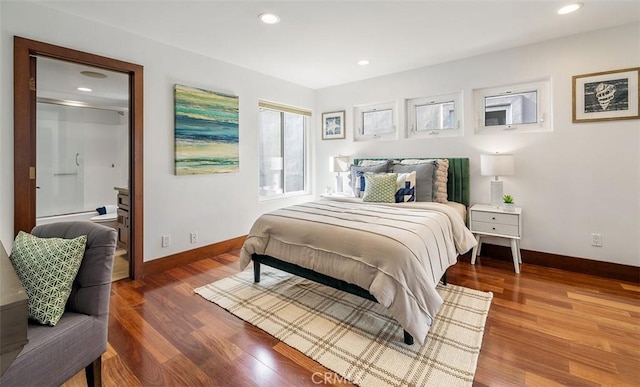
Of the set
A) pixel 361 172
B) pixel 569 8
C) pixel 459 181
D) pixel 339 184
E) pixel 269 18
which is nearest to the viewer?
pixel 569 8

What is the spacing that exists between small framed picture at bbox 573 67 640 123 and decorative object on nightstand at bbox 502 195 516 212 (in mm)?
1006

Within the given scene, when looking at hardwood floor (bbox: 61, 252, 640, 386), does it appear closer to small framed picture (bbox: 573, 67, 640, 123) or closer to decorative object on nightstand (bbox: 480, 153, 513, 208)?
decorative object on nightstand (bbox: 480, 153, 513, 208)

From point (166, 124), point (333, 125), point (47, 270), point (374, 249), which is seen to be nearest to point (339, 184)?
point (333, 125)

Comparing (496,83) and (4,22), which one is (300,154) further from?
(4,22)

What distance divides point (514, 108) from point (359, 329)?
10.2 ft

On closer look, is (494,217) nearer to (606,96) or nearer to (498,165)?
(498,165)

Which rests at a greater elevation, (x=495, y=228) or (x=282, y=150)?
(x=282, y=150)

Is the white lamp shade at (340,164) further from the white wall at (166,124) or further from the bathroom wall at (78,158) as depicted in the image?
the bathroom wall at (78,158)

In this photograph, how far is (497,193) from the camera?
126 inches

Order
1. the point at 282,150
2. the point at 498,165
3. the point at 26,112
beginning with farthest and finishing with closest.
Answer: the point at 282,150
the point at 498,165
the point at 26,112

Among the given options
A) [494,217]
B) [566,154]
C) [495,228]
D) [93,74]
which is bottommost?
[495,228]

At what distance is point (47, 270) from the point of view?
128 centimetres

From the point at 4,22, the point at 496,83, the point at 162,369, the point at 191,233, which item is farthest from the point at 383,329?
the point at 4,22

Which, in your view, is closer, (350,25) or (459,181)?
(350,25)
